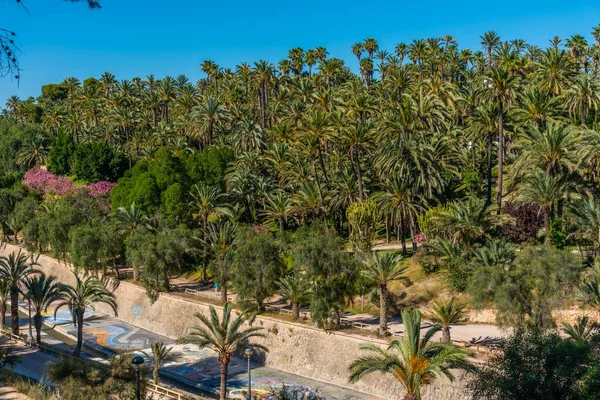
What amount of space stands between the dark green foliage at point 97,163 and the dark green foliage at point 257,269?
50108 millimetres

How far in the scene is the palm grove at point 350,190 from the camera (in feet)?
144

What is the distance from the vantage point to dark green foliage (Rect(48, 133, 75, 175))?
319 feet

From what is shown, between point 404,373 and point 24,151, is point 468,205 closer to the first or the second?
point 404,373

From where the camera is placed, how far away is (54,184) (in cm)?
9169

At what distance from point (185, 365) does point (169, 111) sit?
77104 millimetres

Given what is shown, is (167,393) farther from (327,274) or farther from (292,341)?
(327,274)

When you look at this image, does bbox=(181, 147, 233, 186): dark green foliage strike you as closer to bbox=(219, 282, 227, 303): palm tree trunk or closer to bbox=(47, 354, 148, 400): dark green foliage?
bbox=(219, 282, 227, 303): palm tree trunk

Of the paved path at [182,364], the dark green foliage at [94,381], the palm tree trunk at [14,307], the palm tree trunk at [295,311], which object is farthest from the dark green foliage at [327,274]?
the palm tree trunk at [14,307]

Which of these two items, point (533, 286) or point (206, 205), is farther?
point (206, 205)

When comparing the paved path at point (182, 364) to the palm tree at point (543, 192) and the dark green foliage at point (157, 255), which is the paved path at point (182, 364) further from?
the palm tree at point (543, 192)

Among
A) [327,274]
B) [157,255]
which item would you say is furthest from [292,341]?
[157,255]

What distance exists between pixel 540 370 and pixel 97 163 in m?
80.2

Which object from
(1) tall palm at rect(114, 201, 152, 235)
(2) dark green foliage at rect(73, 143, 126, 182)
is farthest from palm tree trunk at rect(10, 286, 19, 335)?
(2) dark green foliage at rect(73, 143, 126, 182)

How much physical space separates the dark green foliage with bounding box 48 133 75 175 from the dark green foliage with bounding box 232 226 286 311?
5797cm
